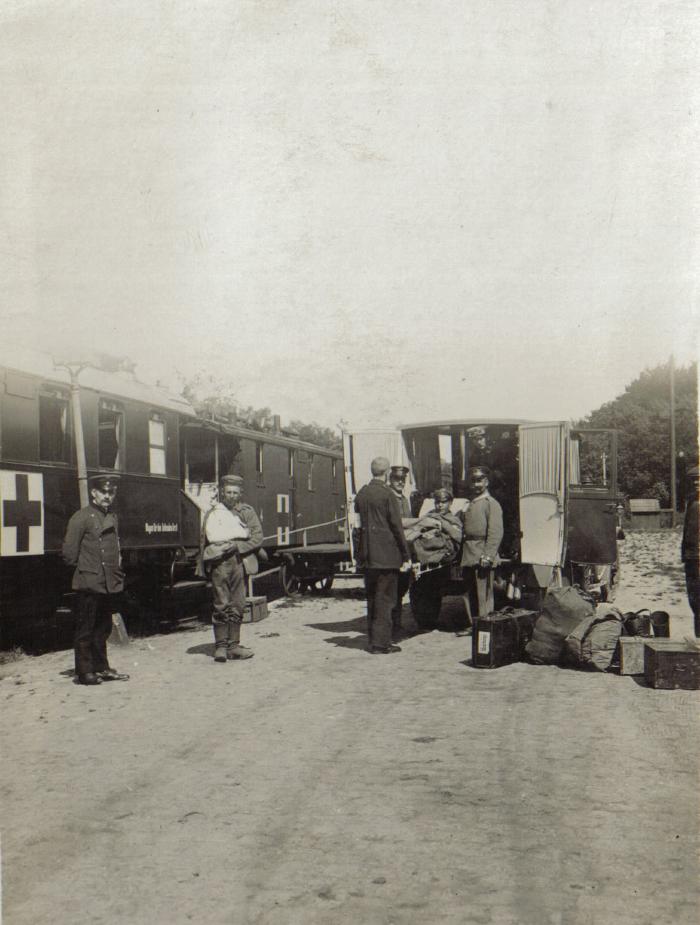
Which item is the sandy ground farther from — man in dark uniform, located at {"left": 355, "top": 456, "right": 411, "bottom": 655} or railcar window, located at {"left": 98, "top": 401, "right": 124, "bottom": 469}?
railcar window, located at {"left": 98, "top": 401, "right": 124, "bottom": 469}

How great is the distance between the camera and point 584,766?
16.8ft

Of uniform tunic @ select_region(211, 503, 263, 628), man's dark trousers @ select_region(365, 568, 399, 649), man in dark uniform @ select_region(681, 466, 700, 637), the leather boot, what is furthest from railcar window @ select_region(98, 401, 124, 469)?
man in dark uniform @ select_region(681, 466, 700, 637)

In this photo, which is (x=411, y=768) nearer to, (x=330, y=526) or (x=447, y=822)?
(x=447, y=822)

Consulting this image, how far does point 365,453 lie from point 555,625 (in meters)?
4.91

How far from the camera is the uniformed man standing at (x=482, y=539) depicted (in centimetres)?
1009

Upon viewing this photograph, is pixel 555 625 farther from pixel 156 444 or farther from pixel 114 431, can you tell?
pixel 156 444

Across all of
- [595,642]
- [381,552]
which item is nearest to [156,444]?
[381,552]

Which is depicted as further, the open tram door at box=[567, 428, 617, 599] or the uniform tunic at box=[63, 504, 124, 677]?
the open tram door at box=[567, 428, 617, 599]

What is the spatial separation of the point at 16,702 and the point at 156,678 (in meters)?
1.34

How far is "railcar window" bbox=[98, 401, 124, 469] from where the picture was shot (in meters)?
11.6

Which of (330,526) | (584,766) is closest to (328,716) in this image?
(584,766)

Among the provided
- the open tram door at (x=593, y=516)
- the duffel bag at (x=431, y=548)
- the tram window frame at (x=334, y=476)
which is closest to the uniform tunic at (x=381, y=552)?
the duffel bag at (x=431, y=548)

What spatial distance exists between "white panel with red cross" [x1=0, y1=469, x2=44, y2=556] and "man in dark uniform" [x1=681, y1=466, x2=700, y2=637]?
7.04 meters

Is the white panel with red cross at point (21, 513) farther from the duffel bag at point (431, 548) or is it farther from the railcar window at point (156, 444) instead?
the duffel bag at point (431, 548)
